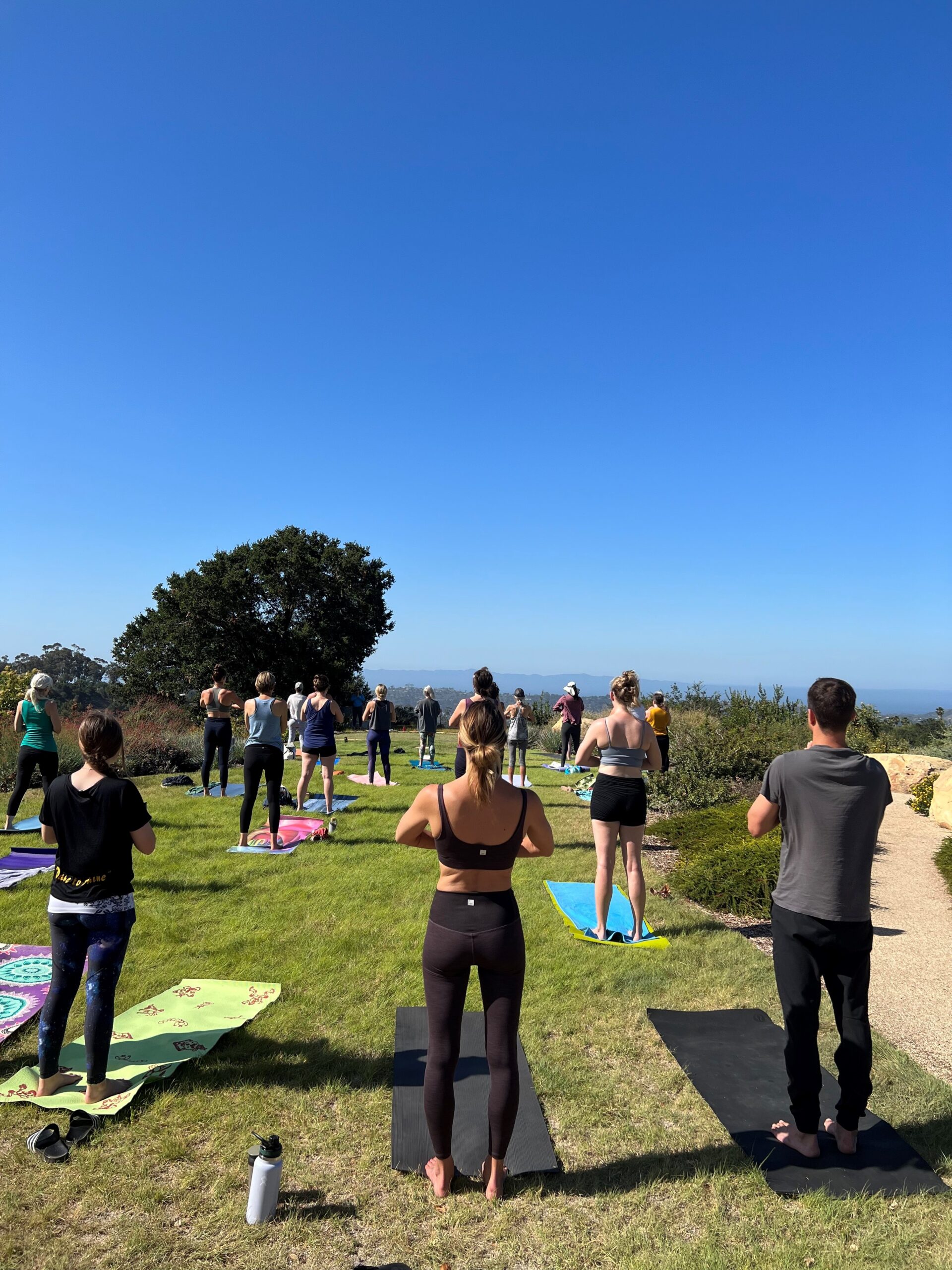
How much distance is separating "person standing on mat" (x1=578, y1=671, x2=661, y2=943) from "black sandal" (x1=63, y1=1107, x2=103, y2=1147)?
11.2 feet

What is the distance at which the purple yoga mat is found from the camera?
23.5ft

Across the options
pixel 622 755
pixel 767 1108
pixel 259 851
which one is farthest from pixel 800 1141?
pixel 259 851

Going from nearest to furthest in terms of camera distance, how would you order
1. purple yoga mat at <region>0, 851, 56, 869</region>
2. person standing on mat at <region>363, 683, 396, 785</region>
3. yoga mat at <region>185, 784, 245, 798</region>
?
purple yoga mat at <region>0, 851, 56, 869</region> < yoga mat at <region>185, 784, 245, 798</region> < person standing on mat at <region>363, 683, 396, 785</region>

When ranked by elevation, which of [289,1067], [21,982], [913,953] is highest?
[21,982]

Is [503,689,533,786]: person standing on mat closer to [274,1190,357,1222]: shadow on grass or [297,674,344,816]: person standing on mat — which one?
[297,674,344,816]: person standing on mat

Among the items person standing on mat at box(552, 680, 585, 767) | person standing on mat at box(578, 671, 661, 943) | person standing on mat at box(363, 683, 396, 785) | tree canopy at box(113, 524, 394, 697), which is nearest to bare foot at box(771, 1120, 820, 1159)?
person standing on mat at box(578, 671, 661, 943)

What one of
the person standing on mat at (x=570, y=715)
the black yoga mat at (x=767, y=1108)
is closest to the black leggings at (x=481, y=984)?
the black yoga mat at (x=767, y=1108)

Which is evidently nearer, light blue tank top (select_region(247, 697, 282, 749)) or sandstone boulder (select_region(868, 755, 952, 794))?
light blue tank top (select_region(247, 697, 282, 749))

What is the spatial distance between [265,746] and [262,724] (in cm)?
23

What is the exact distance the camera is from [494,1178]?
9.50 ft

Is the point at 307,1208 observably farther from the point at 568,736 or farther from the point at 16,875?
the point at 568,736

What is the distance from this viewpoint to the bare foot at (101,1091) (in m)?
3.35

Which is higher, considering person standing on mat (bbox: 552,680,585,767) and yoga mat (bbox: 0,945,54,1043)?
person standing on mat (bbox: 552,680,585,767)

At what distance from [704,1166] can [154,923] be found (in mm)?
4393
